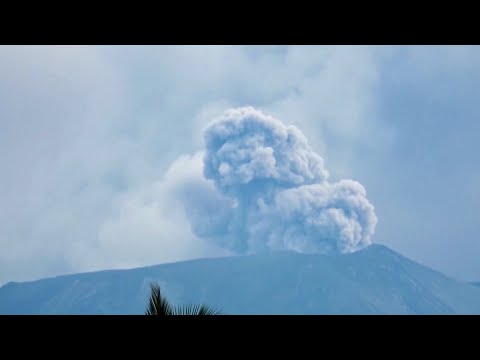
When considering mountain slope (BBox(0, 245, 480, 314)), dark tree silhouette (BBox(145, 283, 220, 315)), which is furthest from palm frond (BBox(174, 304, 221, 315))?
mountain slope (BBox(0, 245, 480, 314))

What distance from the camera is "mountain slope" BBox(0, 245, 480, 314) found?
13646 centimetres

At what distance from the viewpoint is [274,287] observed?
143125 millimetres

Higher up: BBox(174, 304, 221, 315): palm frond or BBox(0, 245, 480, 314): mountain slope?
BBox(0, 245, 480, 314): mountain slope

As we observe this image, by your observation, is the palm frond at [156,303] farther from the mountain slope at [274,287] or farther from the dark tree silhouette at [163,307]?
the mountain slope at [274,287]

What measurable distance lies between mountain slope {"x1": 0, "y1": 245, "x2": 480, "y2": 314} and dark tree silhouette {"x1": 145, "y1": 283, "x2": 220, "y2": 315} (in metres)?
128

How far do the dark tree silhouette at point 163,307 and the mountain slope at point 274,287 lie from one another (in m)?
128

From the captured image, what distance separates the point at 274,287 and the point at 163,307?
14031 centimetres

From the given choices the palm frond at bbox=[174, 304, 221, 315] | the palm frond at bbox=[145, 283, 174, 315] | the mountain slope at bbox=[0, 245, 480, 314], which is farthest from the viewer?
the mountain slope at bbox=[0, 245, 480, 314]

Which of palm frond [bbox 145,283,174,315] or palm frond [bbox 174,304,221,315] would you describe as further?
palm frond [bbox 145,283,174,315]

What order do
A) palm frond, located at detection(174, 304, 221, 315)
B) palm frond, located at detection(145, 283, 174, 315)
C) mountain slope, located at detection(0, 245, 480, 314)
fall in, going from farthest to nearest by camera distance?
1. mountain slope, located at detection(0, 245, 480, 314)
2. palm frond, located at detection(145, 283, 174, 315)
3. palm frond, located at detection(174, 304, 221, 315)

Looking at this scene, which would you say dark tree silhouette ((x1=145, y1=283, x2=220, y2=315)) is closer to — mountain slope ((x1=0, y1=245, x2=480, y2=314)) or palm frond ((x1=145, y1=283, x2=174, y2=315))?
palm frond ((x1=145, y1=283, x2=174, y2=315))
